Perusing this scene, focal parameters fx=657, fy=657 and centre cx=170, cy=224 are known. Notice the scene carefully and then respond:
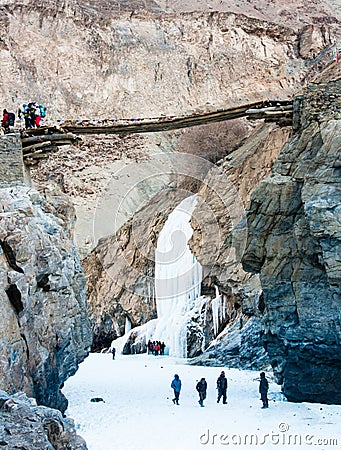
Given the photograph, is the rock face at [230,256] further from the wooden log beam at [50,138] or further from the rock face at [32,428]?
the rock face at [32,428]

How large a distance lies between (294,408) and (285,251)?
3.41 metres

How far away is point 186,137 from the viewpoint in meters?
40.5

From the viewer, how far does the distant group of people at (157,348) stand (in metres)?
25.2

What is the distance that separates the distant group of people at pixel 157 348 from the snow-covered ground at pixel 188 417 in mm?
→ 6075

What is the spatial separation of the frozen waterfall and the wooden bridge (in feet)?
34.0

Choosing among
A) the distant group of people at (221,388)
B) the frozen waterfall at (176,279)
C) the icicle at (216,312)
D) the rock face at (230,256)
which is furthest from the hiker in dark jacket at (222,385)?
the frozen waterfall at (176,279)

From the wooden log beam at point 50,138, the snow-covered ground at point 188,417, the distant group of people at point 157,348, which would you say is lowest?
the snow-covered ground at point 188,417

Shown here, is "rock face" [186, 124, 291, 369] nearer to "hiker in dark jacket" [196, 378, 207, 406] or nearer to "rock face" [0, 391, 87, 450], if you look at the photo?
"hiker in dark jacket" [196, 378, 207, 406]

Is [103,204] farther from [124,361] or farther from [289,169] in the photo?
[289,169]

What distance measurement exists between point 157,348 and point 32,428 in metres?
20.1

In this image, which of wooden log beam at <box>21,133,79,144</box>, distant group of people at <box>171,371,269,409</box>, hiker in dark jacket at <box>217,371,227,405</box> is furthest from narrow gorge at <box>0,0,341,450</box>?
hiker in dark jacket at <box>217,371,227,405</box>

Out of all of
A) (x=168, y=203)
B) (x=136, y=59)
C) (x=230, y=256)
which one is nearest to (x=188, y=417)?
(x=230, y=256)

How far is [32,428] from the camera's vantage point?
541 centimetres

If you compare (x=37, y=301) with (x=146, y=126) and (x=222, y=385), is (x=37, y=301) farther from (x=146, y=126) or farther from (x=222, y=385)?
(x=146, y=126)
